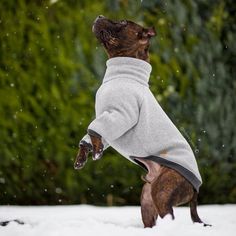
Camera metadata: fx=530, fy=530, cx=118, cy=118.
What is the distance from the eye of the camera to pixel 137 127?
1.96 metres

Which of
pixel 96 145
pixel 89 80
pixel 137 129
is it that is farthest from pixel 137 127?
pixel 89 80

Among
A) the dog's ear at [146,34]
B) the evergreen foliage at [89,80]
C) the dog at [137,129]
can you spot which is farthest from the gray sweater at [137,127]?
the evergreen foliage at [89,80]

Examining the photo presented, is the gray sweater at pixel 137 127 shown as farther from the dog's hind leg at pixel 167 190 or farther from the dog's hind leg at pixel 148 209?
the dog's hind leg at pixel 148 209

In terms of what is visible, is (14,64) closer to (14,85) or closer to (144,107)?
(14,85)

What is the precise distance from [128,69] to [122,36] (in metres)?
0.13

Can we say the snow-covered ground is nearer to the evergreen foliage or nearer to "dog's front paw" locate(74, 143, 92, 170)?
"dog's front paw" locate(74, 143, 92, 170)

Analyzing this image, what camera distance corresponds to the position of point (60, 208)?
116 inches

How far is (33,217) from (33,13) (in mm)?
1328

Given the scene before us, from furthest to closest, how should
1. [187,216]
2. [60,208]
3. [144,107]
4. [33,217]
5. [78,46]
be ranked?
[78,46] < [60,208] < [33,217] < [187,216] < [144,107]

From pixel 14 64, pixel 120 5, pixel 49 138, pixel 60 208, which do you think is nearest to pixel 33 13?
pixel 14 64

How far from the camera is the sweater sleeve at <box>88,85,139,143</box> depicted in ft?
6.23

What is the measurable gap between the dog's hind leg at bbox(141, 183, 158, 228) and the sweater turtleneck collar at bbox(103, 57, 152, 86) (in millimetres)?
422

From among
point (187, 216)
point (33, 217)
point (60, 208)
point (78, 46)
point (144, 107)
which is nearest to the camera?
point (144, 107)

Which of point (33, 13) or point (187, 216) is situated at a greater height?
point (33, 13)
